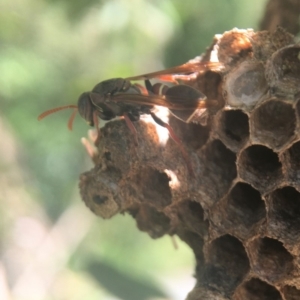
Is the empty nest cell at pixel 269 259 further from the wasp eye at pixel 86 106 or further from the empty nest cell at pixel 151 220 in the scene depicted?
the wasp eye at pixel 86 106

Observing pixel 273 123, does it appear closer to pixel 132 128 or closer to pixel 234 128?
pixel 234 128

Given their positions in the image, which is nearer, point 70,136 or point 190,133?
point 190,133

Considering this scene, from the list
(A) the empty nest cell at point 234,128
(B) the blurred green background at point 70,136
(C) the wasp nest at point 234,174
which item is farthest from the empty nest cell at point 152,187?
(B) the blurred green background at point 70,136

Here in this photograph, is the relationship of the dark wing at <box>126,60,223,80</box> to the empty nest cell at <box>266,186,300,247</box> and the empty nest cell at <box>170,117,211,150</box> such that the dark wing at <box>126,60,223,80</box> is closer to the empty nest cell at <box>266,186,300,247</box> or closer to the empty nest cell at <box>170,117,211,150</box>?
the empty nest cell at <box>170,117,211,150</box>

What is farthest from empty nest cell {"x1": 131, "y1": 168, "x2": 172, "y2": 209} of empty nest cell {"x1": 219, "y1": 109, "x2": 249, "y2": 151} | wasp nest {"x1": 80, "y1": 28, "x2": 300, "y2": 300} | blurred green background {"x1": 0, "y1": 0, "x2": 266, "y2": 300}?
blurred green background {"x1": 0, "y1": 0, "x2": 266, "y2": 300}

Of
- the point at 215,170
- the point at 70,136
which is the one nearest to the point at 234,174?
the point at 215,170

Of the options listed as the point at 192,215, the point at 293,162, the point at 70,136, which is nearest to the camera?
the point at 293,162
